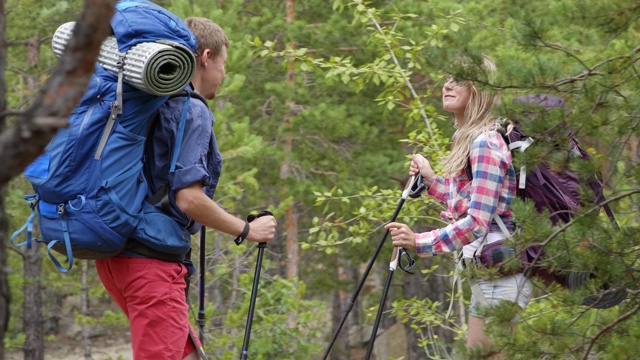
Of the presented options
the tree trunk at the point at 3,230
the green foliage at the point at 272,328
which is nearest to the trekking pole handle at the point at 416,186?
the tree trunk at the point at 3,230

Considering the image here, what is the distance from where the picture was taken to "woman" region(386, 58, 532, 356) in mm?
3510

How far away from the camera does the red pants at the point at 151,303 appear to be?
135 inches

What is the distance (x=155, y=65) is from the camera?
123 inches

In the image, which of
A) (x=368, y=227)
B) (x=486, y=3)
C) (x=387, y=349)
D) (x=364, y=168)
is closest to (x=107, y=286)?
(x=368, y=227)

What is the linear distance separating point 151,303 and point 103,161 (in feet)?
1.92

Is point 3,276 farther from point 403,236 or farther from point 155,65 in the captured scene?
point 403,236

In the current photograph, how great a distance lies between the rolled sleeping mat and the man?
22 centimetres

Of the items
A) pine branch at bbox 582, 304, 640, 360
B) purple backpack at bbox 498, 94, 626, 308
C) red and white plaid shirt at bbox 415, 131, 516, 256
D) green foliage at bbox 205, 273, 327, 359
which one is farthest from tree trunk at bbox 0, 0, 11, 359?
green foliage at bbox 205, 273, 327, 359

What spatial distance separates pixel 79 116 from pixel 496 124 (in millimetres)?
1575

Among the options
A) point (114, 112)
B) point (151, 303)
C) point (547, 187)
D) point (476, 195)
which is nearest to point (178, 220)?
point (151, 303)

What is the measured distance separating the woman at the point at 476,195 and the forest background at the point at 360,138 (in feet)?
0.66

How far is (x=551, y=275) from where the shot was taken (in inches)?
122

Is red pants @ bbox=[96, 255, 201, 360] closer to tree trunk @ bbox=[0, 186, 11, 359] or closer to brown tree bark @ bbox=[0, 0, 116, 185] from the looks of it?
tree trunk @ bbox=[0, 186, 11, 359]

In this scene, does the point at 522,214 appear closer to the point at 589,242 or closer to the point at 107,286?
the point at 589,242
